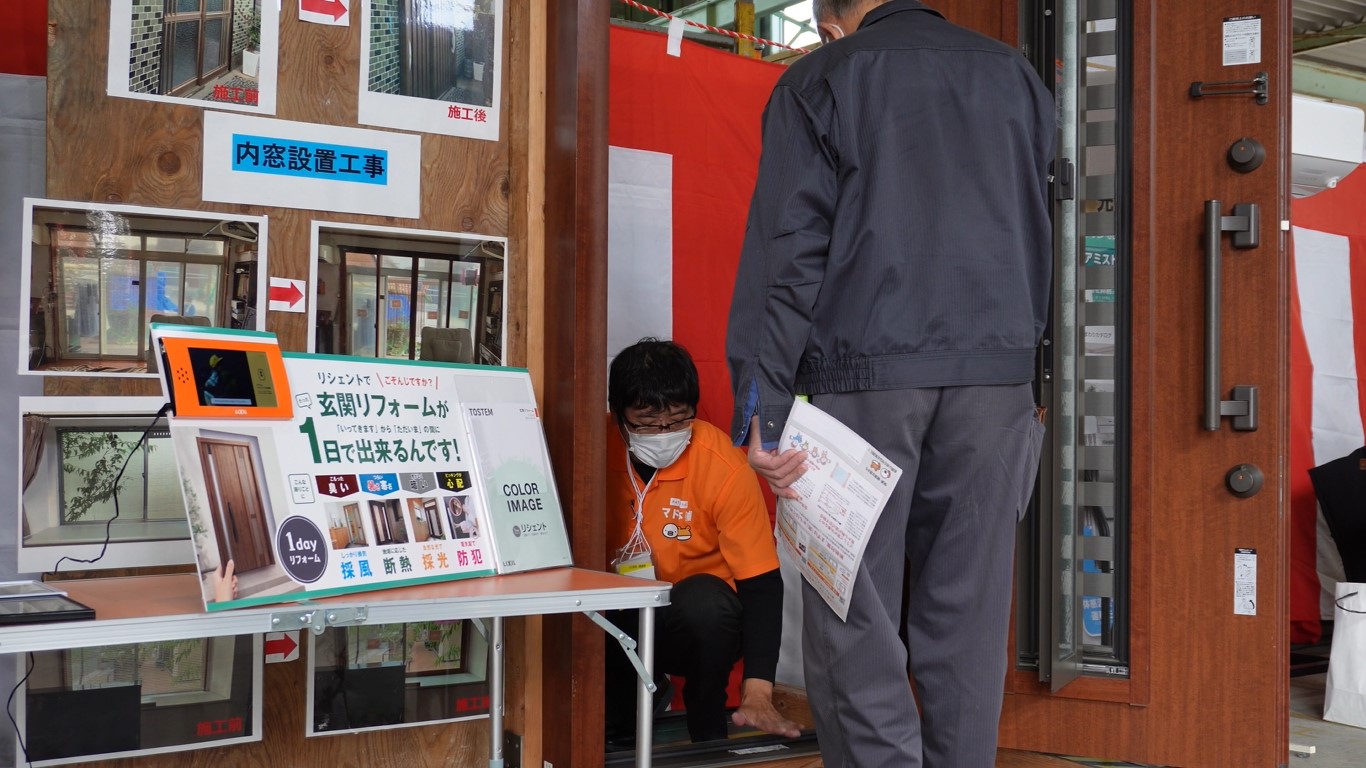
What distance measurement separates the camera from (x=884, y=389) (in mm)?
1575

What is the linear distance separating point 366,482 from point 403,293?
1.68 feet

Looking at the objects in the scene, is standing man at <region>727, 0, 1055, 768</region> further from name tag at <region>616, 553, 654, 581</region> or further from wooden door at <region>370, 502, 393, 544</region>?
name tag at <region>616, 553, 654, 581</region>

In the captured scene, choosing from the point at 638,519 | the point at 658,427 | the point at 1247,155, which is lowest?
the point at 638,519

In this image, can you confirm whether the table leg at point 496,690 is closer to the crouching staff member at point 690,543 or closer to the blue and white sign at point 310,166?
the crouching staff member at point 690,543

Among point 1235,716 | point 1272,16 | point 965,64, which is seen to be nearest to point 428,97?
point 965,64

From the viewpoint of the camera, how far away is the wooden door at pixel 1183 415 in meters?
2.44

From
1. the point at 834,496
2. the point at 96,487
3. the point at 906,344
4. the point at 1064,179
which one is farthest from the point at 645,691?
the point at 1064,179

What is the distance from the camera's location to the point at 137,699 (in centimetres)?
193

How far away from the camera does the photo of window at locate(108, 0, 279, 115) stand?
6.42 ft

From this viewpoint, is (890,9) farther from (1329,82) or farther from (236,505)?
(1329,82)

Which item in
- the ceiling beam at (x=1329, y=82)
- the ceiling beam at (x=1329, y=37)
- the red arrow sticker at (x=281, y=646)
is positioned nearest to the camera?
the red arrow sticker at (x=281, y=646)

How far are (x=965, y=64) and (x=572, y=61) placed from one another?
0.87m

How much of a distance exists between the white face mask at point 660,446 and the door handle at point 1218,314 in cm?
114

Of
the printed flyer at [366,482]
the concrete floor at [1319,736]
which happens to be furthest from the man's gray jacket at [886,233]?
the concrete floor at [1319,736]
